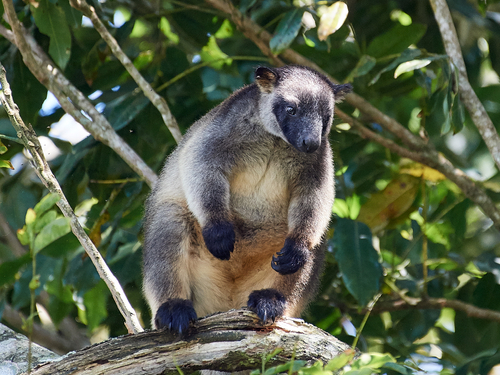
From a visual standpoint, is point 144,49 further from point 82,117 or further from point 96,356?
point 96,356

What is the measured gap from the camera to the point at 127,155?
6.43m

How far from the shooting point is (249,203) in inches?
223

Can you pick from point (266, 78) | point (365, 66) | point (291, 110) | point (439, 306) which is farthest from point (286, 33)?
point (439, 306)

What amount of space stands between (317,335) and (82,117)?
13.1 ft

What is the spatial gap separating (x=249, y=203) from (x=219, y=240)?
29.5 inches

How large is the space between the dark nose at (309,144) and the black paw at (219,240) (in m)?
1.00

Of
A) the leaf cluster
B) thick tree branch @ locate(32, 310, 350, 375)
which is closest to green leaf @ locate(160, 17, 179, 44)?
the leaf cluster

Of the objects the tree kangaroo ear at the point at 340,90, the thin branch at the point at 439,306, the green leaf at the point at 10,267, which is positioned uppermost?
the tree kangaroo ear at the point at 340,90

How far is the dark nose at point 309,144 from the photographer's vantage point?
505 cm

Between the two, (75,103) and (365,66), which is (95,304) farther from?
(365,66)

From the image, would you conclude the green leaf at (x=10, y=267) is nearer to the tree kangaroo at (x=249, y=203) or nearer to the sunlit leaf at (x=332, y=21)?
the tree kangaroo at (x=249, y=203)

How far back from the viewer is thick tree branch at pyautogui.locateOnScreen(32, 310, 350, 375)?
398 cm

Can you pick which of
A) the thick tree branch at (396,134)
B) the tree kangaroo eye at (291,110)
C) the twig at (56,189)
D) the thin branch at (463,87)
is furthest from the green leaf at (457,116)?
the twig at (56,189)

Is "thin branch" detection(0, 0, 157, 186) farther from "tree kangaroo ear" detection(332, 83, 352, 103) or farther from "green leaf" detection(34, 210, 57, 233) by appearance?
"green leaf" detection(34, 210, 57, 233)
